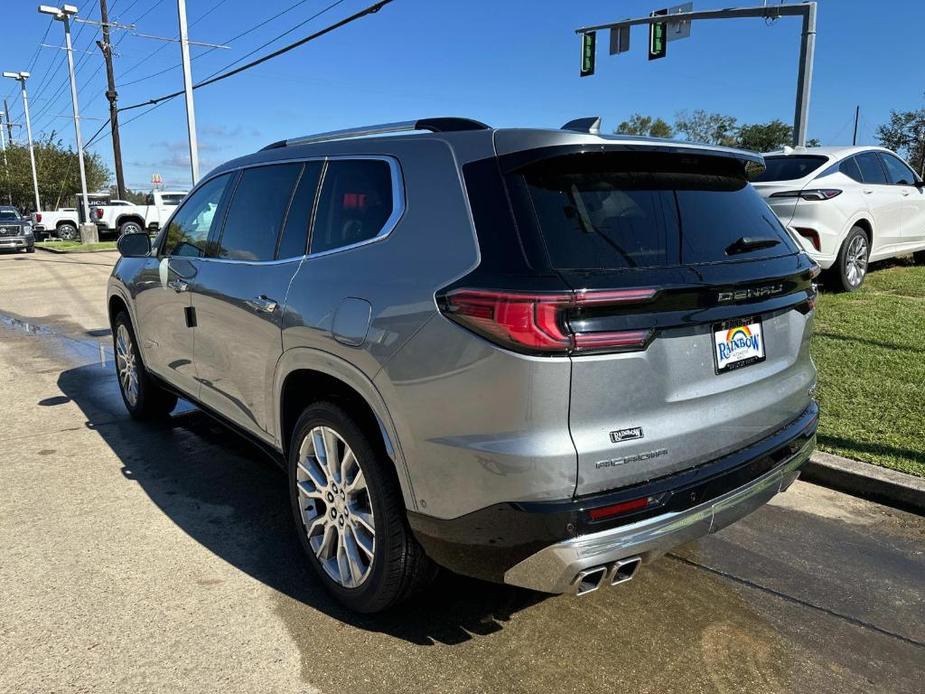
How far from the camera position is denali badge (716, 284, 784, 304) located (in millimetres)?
2383

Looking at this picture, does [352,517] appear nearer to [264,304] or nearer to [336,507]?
[336,507]

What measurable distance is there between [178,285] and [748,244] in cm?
309

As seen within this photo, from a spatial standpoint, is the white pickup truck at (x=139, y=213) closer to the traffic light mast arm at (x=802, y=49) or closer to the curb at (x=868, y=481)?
the traffic light mast arm at (x=802, y=49)

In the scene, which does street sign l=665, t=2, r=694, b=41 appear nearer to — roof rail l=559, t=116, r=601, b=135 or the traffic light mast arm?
the traffic light mast arm

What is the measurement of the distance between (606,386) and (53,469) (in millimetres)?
3853

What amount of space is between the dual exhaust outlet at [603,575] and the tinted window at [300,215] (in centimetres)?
176

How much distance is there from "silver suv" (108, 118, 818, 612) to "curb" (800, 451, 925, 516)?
4.36 ft

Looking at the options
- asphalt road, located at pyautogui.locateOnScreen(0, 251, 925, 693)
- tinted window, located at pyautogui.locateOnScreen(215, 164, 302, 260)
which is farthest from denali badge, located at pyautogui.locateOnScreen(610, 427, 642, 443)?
tinted window, located at pyautogui.locateOnScreen(215, 164, 302, 260)

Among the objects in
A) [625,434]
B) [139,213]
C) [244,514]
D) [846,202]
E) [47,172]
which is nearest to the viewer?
[625,434]

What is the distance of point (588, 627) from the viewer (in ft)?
9.18

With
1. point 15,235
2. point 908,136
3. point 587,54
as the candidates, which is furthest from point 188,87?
point 908,136

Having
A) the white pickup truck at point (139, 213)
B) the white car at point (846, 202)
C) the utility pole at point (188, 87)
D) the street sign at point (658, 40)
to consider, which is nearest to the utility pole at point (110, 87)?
the white pickup truck at point (139, 213)

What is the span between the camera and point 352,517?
278 cm

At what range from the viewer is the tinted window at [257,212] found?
337cm
